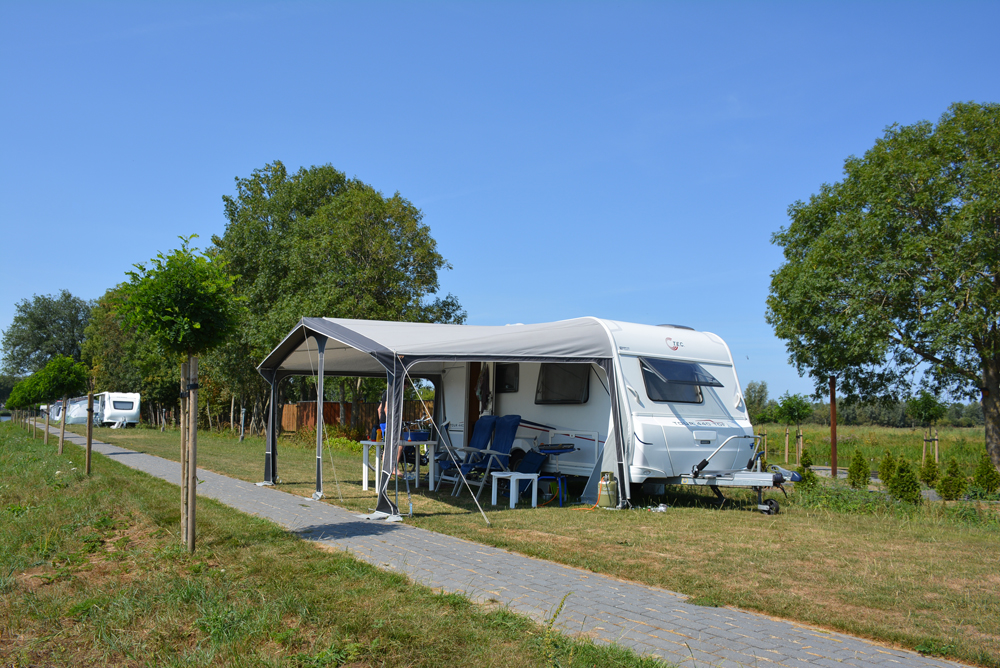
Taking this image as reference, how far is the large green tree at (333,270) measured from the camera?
23.7 m

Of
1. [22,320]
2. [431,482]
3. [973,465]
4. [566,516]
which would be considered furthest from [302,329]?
[22,320]

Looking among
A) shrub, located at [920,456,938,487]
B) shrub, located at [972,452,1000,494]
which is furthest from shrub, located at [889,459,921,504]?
shrub, located at [920,456,938,487]

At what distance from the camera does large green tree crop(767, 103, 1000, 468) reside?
60.5ft

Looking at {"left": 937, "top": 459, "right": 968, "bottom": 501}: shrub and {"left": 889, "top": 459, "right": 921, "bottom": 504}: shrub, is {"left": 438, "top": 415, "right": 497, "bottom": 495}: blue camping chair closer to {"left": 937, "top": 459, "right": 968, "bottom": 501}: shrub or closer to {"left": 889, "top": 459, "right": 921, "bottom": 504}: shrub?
{"left": 889, "top": 459, "right": 921, "bottom": 504}: shrub

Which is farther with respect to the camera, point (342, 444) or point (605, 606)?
point (342, 444)

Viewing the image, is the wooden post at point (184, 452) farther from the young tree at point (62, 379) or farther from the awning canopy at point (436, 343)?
the young tree at point (62, 379)

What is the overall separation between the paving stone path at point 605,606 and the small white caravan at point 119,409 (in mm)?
A: 32501

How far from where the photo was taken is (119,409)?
120ft

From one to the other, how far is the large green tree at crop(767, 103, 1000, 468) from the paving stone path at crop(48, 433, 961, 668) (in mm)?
16205

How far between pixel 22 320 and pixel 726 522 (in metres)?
68.8

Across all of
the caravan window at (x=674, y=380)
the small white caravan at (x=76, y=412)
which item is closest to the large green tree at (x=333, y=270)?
the caravan window at (x=674, y=380)

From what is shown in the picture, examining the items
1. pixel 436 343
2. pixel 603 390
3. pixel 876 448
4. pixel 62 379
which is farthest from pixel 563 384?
pixel 876 448

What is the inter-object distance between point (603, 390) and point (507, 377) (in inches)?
87.6

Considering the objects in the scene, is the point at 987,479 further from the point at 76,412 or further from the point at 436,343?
the point at 76,412
